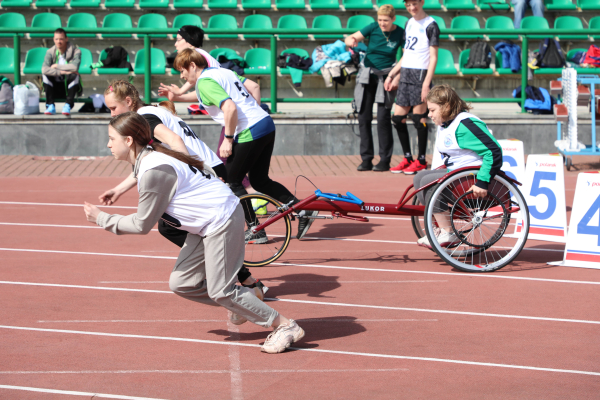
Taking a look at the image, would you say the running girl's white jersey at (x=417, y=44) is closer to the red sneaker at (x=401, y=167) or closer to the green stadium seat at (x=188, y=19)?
the red sneaker at (x=401, y=167)

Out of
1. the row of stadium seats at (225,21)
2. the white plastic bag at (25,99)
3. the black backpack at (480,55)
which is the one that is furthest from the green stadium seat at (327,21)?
the white plastic bag at (25,99)

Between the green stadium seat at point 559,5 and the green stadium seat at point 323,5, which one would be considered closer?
the green stadium seat at point 323,5

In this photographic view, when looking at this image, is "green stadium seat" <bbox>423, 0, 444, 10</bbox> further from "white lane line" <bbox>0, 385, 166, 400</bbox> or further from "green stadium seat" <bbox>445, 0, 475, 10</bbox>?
"white lane line" <bbox>0, 385, 166, 400</bbox>

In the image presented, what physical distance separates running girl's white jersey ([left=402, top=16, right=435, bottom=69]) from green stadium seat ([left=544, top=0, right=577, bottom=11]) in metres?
8.35

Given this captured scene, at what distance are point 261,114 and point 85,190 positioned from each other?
428 centimetres

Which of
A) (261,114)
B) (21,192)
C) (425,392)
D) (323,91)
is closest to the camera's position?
(425,392)

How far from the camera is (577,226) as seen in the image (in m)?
6.37

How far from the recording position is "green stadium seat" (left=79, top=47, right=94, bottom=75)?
48.0 ft

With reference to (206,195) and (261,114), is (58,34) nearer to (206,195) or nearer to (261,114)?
(261,114)

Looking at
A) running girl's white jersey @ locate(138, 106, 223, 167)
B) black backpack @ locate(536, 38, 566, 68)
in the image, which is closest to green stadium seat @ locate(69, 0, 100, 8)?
black backpack @ locate(536, 38, 566, 68)

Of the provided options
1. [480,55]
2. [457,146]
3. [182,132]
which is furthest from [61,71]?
[457,146]

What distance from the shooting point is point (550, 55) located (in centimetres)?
1434

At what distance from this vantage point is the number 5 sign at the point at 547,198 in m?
7.14

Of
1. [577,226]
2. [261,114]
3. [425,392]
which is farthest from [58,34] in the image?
[425,392]
